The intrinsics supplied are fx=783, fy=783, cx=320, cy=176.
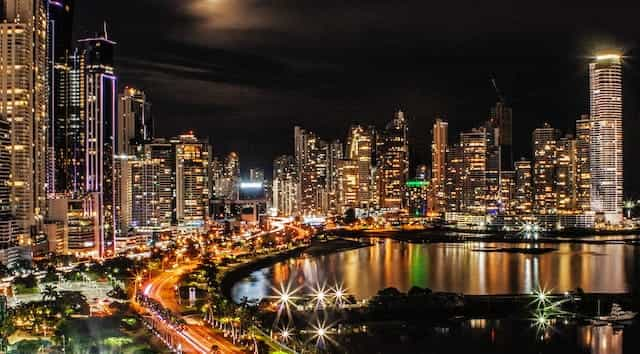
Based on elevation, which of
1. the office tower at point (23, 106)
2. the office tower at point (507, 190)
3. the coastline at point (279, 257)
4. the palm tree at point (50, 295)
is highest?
the office tower at point (23, 106)

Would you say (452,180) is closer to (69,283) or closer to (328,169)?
(328,169)

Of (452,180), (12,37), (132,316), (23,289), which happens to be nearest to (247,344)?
(132,316)

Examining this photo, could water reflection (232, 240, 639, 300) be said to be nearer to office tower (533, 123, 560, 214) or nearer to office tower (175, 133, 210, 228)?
office tower (175, 133, 210, 228)

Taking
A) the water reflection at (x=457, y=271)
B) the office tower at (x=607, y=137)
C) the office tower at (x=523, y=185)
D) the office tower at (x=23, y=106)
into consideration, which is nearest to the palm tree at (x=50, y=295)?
the water reflection at (x=457, y=271)

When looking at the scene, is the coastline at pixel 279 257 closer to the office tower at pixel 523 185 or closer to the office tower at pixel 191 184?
the office tower at pixel 191 184

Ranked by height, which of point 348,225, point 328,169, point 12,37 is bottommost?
point 348,225
